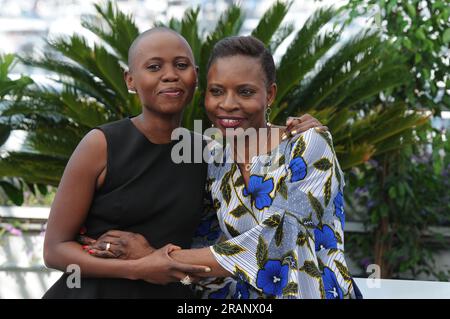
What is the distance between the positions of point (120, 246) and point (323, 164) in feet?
2.18

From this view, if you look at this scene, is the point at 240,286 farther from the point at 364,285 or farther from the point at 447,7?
the point at 447,7

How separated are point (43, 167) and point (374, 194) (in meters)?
2.84

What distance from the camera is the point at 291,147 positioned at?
7.70 feet

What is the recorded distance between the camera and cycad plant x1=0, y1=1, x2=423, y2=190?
17.1ft

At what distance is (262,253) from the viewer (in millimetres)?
2266

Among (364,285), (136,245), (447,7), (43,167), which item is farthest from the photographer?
(447,7)

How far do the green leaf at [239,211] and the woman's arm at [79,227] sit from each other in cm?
24

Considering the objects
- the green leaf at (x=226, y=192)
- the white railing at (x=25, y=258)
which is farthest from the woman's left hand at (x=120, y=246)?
the white railing at (x=25, y=258)

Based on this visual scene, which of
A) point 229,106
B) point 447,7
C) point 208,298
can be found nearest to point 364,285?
point 208,298

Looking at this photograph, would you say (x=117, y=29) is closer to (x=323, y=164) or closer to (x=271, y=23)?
(x=271, y=23)

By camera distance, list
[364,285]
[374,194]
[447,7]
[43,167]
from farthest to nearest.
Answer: [374,194]
[447,7]
[43,167]
[364,285]

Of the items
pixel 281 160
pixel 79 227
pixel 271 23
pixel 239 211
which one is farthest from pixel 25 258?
pixel 281 160

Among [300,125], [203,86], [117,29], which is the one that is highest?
[117,29]

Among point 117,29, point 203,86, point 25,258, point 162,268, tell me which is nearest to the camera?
point 162,268
